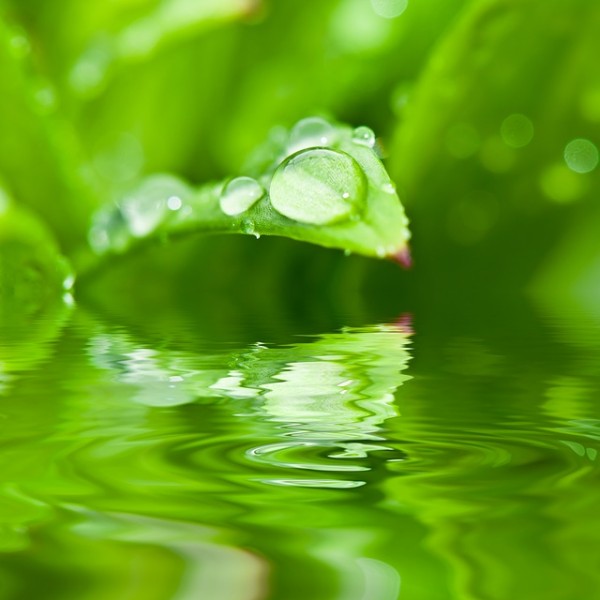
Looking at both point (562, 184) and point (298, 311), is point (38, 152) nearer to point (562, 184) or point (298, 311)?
point (298, 311)

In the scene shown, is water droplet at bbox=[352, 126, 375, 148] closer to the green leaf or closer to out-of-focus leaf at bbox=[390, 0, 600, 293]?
the green leaf

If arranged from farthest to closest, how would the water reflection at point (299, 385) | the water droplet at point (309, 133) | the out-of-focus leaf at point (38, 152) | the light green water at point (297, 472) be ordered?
the out-of-focus leaf at point (38, 152), the water droplet at point (309, 133), the water reflection at point (299, 385), the light green water at point (297, 472)

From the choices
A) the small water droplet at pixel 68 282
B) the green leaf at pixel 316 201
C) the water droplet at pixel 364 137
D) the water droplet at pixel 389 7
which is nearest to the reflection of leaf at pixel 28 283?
the small water droplet at pixel 68 282

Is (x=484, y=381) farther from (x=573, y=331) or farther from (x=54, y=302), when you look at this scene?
(x=54, y=302)

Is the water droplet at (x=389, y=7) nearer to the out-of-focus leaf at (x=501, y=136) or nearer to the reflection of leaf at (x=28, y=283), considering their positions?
the out-of-focus leaf at (x=501, y=136)

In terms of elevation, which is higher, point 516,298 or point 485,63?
point 485,63

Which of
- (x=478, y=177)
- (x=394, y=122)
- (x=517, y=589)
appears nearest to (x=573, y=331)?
(x=478, y=177)

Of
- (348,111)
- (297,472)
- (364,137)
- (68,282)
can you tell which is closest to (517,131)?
(348,111)

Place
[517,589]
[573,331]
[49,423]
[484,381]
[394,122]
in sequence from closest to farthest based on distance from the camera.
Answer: [517,589]
[49,423]
[484,381]
[573,331]
[394,122]
